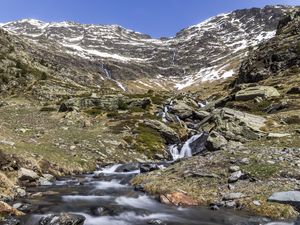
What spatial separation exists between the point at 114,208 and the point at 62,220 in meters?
5.42

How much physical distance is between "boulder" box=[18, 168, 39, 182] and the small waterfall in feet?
76.8

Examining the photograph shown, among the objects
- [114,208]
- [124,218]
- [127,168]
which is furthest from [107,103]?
[124,218]

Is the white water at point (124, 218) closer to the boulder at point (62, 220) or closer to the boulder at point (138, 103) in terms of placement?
the boulder at point (62, 220)

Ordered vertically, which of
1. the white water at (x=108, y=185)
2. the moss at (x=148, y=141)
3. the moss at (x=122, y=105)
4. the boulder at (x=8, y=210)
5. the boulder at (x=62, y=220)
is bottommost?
the white water at (x=108, y=185)

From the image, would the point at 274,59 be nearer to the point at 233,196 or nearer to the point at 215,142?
the point at 215,142

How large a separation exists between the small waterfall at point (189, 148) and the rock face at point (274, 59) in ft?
233

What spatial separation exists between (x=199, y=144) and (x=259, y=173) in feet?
82.4

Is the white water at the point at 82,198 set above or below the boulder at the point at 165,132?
below

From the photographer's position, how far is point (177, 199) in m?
26.9

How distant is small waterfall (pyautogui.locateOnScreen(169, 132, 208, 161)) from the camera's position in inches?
2072

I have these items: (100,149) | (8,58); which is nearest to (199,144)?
(100,149)

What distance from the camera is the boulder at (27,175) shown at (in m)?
31.6


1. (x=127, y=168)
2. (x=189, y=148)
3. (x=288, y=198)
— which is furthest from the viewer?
(x=189, y=148)

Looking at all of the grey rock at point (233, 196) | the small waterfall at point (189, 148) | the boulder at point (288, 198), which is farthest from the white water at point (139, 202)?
the small waterfall at point (189, 148)
